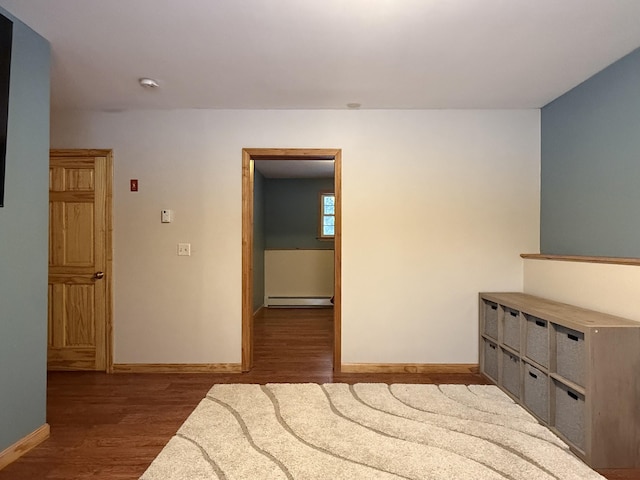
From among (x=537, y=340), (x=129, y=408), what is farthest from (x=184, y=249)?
(x=537, y=340)

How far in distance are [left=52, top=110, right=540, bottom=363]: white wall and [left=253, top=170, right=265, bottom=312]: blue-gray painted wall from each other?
9.05ft

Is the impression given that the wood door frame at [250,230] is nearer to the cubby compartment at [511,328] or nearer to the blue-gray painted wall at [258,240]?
the cubby compartment at [511,328]

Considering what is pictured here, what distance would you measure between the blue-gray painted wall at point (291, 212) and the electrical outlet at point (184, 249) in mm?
4049

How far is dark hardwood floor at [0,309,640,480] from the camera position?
2121mm

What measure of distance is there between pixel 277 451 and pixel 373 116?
2.82m

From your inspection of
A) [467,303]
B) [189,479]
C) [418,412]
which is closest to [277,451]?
[189,479]

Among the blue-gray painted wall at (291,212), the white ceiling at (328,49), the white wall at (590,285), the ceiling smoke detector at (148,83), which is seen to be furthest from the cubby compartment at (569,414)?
the blue-gray painted wall at (291,212)

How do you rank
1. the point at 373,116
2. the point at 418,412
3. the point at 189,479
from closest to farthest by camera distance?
the point at 189,479 → the point at 418,412 → the point at 373,116

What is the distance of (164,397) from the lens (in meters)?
3.05

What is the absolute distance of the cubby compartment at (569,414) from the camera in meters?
2.21

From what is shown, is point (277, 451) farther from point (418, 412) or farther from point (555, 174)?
point (555, 174)

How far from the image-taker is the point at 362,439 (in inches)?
91.0

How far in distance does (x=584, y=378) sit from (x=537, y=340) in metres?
0.50

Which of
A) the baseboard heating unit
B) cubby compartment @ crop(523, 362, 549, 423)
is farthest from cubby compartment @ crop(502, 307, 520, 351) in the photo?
the baseboard heating unit
